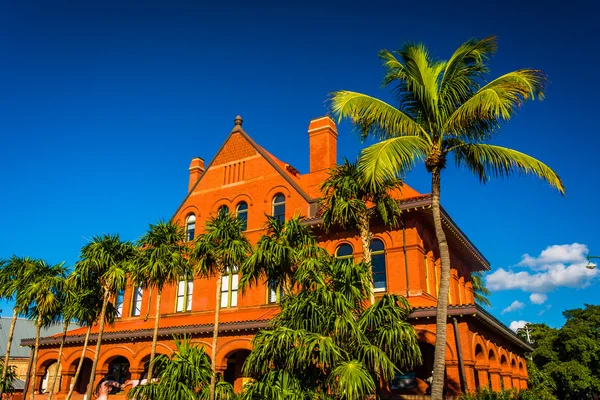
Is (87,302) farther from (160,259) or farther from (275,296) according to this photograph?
(275,296)

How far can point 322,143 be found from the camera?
1181 inches

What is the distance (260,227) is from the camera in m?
28.4

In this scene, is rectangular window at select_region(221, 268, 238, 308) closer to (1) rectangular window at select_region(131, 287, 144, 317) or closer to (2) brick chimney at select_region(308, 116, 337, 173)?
(1) rectangular window at select_region(131, 287, 144, 317)

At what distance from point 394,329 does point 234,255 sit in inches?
265

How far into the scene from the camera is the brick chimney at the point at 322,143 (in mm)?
29562

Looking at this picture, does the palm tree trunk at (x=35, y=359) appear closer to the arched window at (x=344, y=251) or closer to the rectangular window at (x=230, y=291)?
the rectangular window at (x=230, y=291)

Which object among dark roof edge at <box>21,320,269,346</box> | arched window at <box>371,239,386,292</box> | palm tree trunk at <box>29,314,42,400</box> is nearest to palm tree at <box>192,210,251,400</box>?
dark roof edge at <box>21,320,269,346</box>

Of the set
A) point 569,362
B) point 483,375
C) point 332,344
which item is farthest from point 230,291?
point 569,362

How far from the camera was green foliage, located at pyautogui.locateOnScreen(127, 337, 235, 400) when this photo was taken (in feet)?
57.5

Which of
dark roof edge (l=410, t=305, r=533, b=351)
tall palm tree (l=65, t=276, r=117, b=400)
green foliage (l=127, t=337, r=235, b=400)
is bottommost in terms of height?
green foliage (l=127, t=337, r=235, b=400)

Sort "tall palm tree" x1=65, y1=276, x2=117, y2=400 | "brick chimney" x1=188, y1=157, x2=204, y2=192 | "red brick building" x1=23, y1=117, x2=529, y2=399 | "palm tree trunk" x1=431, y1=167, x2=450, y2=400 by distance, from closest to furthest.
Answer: "palm tree trunk" x1=431, y1=167, x2=450, y2=400, "red brick building" x1=23, y1=117, x2=529, y2=399, "tall palm tree" x1=65, y1=276, x2=117, y2=400, "brick chimney" x1=188, y1=157, x2=204, y2=192

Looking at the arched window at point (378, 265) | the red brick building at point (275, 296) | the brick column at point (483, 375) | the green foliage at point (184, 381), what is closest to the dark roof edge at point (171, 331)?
the red brick building at point (275, 296)

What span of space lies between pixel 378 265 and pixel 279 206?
273 inches

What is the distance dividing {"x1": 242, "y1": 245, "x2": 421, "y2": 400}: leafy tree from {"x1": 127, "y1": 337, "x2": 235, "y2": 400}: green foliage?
6.50 ft
